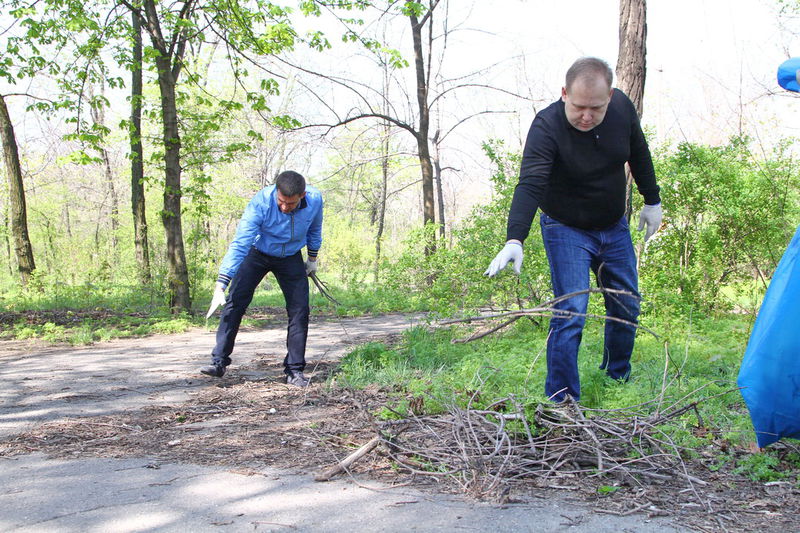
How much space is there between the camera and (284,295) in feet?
18.4

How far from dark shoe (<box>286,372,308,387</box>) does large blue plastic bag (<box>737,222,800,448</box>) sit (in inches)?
139

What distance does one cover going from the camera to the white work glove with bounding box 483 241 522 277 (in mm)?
3195

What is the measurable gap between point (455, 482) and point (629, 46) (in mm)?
5772

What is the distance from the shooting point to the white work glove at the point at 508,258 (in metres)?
3.20

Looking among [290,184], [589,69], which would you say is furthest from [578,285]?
[290,184]

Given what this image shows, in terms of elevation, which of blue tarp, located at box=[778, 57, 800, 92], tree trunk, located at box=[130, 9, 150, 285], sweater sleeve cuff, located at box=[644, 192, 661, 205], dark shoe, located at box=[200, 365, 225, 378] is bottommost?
dark shoe, located at box=[200, 365, 225, 378]

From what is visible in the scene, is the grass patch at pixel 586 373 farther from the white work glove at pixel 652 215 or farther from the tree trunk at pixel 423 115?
the tree trunk at pixel 423 115

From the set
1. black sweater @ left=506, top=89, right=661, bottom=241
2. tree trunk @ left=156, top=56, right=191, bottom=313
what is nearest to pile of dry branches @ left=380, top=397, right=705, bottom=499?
black sweater @ left=506, top=89, right=661, bottom=241

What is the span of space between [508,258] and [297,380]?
2.86m

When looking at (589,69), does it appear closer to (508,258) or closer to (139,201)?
(508,258)

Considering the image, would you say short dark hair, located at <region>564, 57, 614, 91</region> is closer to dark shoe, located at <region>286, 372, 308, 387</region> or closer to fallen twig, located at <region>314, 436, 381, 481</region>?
fallen twig, located at <region>314, 436, 381, 481</region>

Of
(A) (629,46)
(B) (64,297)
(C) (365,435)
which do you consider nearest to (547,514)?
(C) (365,435)

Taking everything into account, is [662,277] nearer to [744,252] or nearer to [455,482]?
[744,252]

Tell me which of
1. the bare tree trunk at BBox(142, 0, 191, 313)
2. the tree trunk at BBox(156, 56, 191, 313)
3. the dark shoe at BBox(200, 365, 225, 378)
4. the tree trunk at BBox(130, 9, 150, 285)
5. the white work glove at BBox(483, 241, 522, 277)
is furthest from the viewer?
the tree trunk at BBox(130, 9, 150, 285)
